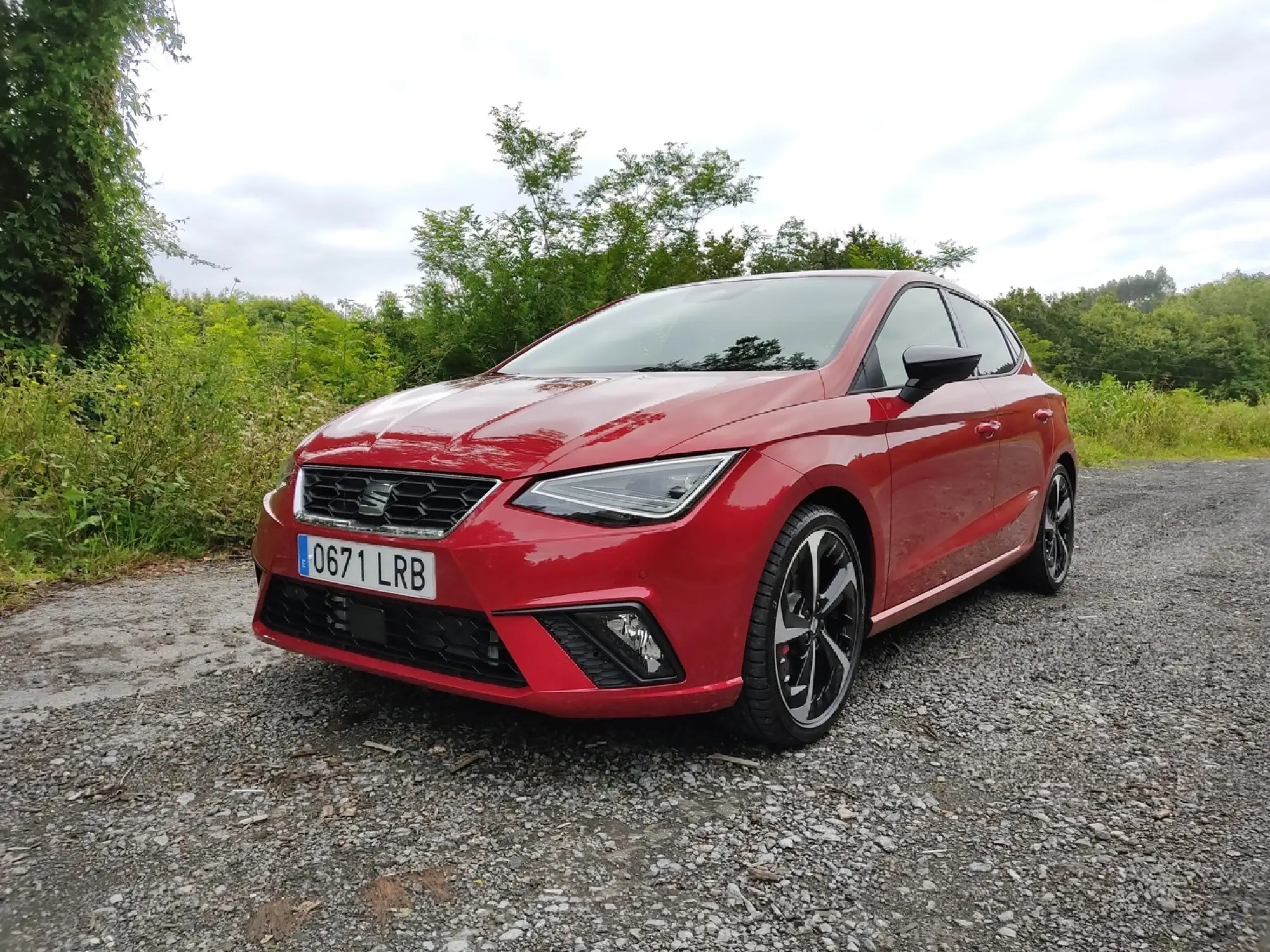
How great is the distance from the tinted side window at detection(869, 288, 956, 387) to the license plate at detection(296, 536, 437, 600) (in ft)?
5.26

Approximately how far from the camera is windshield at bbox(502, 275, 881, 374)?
2912 millimetres

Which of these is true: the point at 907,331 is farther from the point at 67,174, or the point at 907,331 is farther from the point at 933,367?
the point at 67,174

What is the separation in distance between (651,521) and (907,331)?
1664mm

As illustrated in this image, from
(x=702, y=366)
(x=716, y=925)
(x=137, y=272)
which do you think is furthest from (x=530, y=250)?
(x=716, y=925)

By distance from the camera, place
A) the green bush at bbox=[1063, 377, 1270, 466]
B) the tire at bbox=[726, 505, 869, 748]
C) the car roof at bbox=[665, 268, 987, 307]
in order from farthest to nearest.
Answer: the green bush at bbox=[1063, 377, 1270, 466] < the car roof at bbox=[665, 268, 987, 307] < the tire at bbox=[726, 505, 869, 748]

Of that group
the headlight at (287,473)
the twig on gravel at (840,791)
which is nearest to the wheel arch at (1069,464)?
the twig on gravel at (840,791)

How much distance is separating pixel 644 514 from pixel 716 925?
0.89 metres

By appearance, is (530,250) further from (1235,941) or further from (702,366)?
(1235,941)

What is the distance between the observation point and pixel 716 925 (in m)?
1.68

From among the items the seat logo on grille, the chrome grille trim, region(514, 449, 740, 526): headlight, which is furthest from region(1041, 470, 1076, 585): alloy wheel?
the seat logo on grille

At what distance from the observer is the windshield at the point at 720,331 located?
2.91 m

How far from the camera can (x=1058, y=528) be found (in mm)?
4492

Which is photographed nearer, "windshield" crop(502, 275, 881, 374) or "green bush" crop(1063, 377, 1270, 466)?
"windshield" crop(502, 275, 881, 374)

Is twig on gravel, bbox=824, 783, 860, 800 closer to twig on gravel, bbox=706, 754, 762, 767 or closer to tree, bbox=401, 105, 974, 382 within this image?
twig on gravel, bbox=706, 754, 762, 767
